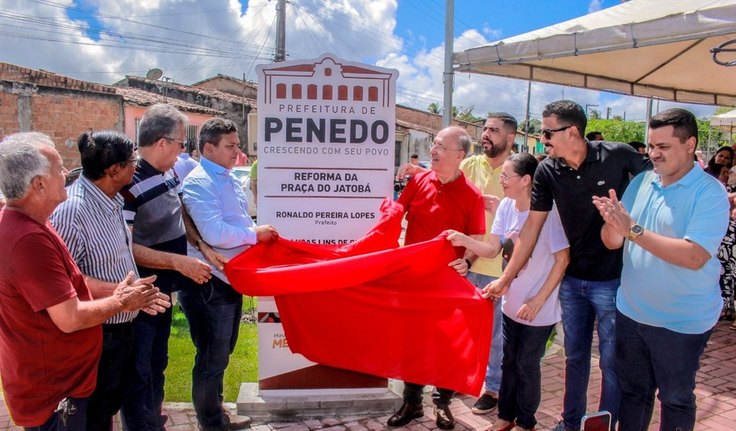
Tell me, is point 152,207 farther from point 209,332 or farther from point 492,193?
point 492,193

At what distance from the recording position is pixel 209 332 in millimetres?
3549

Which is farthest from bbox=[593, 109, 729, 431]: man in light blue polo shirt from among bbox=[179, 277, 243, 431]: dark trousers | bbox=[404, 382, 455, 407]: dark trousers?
bbox=[179, 277, 243, 431]: dark trousers

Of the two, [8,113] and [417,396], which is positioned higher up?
[8,113]

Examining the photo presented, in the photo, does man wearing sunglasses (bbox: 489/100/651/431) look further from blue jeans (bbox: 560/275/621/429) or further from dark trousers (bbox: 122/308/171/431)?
dark trousers (bbox: 122/308/171/431)

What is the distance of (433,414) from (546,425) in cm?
80

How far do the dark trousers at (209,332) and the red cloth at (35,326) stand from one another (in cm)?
108

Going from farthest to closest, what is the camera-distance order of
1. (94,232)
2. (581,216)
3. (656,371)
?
(581,216) → (656,371) → (94,232)

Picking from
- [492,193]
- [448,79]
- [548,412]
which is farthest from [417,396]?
[448,79]

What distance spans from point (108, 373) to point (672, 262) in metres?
2.78

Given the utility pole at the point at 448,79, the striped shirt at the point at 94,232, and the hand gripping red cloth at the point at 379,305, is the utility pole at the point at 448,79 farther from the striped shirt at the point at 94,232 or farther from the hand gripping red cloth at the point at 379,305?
the striped shirt at the point at 94,232

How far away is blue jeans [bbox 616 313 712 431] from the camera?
9.40 ft

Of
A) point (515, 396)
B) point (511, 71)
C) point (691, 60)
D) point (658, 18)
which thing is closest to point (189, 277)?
point (515, 396)

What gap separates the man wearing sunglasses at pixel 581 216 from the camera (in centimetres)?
333

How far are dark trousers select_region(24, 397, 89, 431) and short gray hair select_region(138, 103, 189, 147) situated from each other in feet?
4.67
